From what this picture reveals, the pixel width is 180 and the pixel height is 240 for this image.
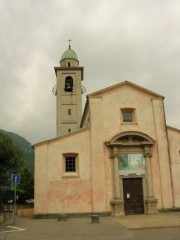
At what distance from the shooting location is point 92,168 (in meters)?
19.5

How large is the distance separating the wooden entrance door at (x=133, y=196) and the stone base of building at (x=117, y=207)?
513 millimetres

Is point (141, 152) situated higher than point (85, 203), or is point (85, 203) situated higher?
point (141, 152)

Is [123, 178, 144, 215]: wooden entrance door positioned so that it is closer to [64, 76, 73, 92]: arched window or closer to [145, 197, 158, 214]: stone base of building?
[145, 197, 158, 214]: stone base of building

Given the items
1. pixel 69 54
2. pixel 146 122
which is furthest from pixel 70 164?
pixel 69 54

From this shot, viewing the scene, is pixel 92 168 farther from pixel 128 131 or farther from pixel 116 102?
pixel 116 102

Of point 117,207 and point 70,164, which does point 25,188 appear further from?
point 117,207

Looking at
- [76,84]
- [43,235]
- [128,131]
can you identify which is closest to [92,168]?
[128,131]

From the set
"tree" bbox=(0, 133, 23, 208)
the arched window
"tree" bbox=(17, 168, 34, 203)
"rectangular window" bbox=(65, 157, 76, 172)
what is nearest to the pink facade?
"rectangular window" bbox=(65, 157, 76, 172)

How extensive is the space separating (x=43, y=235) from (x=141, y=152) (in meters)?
11.0

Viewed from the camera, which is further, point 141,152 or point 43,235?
point 141,152

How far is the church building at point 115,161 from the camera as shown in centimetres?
1897

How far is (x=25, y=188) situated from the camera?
120ft

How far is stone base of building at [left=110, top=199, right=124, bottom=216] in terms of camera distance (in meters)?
18.7

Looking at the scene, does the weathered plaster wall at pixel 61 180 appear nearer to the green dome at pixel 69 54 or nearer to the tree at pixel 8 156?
the tree at pixel 8 156
